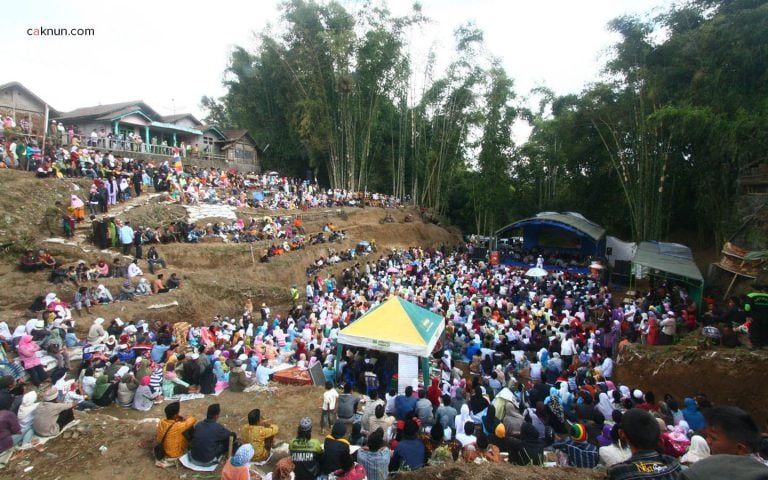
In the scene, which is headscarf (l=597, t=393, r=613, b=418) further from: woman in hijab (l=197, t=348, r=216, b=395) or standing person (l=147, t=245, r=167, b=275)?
standing person (l=147, t=245, r=167, b=275)

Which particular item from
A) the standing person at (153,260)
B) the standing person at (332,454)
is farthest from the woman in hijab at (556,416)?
the standing person at (153,260)

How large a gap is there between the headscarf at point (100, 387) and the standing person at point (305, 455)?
4609mm

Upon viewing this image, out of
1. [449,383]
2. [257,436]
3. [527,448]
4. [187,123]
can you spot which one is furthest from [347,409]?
[187,123]

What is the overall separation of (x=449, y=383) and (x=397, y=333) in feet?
4.72

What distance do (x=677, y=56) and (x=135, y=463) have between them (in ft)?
77.1

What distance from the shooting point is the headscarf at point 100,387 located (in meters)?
7.24

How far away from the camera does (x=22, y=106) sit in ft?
66.1

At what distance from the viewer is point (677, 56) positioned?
18250 millimetres

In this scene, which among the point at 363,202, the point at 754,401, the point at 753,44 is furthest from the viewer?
the point at 363,202

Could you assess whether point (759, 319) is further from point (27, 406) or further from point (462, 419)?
point (27, 406)

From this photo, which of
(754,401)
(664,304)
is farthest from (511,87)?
(754,401)

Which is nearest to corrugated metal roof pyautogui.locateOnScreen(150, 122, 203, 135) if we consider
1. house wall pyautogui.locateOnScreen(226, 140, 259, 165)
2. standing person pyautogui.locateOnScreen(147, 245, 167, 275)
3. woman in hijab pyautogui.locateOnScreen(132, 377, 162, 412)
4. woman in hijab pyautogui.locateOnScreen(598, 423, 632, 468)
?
house wall pyautogui.locateOnScreen(226, 140, 259, 165)

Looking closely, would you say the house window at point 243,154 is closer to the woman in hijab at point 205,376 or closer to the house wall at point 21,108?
the house wall at point 21,108

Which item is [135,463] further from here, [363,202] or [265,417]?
[363,202]
